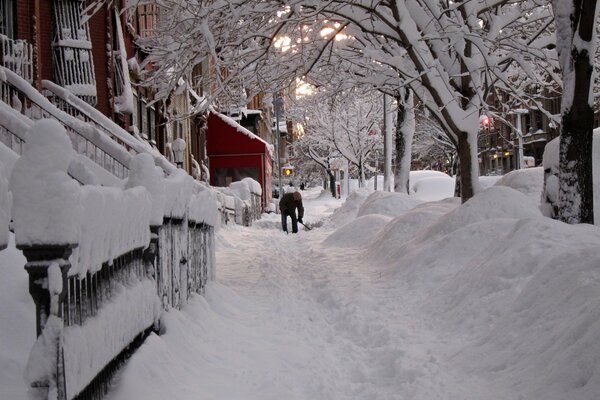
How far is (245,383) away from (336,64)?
1277 cm

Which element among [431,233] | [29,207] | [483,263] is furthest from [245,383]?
[431,233]

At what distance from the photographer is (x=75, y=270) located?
309 centimetres

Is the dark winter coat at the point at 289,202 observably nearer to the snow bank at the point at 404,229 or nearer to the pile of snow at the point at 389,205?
the pile of snow at the point at 389,205

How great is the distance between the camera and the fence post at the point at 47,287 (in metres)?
2.80

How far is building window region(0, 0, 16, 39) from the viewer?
39.7ft

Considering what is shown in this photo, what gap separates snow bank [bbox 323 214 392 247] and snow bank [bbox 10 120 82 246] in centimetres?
1360

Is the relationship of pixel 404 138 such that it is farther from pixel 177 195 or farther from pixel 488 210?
pixel 177 195

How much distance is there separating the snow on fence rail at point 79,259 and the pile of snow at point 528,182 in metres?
13.3

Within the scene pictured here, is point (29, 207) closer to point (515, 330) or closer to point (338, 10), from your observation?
point (515, 330)

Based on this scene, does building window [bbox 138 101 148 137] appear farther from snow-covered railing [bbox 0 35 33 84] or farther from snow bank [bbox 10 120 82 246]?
snow bank [bbox 10 120 82 246]

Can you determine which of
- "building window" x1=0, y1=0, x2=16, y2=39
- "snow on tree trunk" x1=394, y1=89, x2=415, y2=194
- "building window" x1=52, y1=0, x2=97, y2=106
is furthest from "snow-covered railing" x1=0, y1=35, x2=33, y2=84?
"snow on tree trunk" x1=394, y1=89, x2=415, y2=194

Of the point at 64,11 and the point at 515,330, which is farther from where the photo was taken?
the point at 64,11

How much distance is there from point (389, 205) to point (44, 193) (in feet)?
62.9

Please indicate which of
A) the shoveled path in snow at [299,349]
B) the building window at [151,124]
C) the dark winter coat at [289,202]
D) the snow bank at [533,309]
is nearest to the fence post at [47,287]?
the shoveled path in snow at [299,349]
